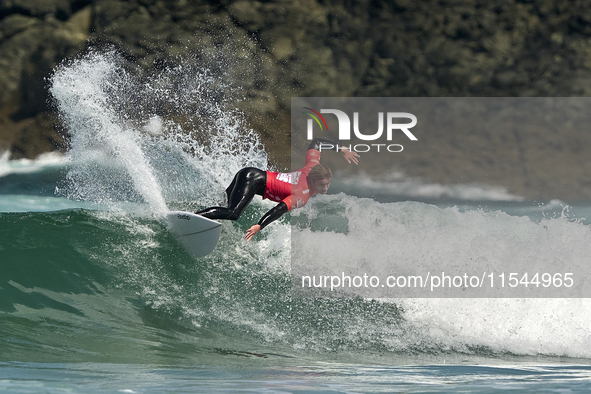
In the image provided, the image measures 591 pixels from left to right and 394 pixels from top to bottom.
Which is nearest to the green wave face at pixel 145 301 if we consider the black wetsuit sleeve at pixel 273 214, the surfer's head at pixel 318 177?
the black wetsuit sleeve at pixel 273 214

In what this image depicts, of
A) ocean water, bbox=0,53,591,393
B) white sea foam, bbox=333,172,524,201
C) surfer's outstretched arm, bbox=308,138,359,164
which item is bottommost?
ocean water, bbox=0,53,591,393

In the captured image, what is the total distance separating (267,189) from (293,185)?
275 millimetres

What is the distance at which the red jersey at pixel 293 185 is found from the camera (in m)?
4.63

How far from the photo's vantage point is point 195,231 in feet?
15.4

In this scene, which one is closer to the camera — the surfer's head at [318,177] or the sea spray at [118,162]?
the surfer's head at [318,177]

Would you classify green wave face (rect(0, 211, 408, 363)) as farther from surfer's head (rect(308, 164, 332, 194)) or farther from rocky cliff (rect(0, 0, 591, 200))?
rocky cliff (rect(0, 0, 591, 200))

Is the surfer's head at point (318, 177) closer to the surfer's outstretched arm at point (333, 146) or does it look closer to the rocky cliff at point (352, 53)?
the surfer's outstretched arm at point (333, 146)

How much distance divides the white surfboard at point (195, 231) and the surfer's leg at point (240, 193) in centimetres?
9

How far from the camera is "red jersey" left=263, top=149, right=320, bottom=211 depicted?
182 inches

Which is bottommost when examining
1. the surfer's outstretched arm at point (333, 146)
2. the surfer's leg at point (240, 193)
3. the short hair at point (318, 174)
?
the surfer's leg at point (240, 193)

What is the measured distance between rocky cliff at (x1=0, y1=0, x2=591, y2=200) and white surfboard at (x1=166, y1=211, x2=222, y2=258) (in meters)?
6.70

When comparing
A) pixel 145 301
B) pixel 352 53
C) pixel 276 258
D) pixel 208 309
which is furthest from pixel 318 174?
pixel 352 53

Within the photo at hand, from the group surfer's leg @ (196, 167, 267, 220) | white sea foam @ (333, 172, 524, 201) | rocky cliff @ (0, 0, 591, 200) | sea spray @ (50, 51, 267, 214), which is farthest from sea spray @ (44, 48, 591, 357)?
rocky cliff @ (0, 0, 591, 200)

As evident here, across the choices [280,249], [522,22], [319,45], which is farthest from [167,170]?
[522,22]
